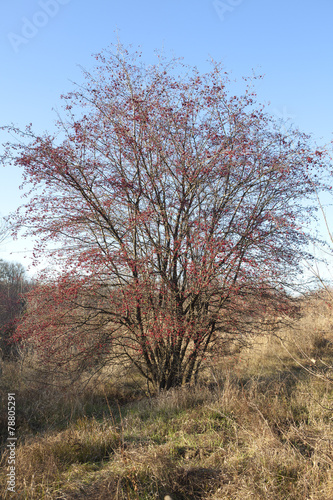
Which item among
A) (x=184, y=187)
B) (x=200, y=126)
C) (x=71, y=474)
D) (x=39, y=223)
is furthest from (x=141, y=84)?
(x=71, y=474)

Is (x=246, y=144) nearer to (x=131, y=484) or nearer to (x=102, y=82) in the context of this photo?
(x=102, y=82)

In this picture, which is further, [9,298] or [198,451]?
[9,298]

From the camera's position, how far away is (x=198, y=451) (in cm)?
421

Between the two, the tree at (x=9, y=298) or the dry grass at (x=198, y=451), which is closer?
the dry grass at (x=198, y=451)

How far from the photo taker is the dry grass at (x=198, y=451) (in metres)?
3.36

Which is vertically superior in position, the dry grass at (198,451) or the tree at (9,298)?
the tree at (9,298)

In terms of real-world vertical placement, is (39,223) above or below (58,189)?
below

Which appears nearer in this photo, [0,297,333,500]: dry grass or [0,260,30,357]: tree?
[0,297,333,500]: dry grass

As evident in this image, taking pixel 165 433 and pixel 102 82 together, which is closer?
pixel 165 433

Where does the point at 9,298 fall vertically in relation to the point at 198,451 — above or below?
above

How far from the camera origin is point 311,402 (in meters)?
5.10

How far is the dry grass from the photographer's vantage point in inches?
132

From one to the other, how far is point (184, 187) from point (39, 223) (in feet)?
8.79

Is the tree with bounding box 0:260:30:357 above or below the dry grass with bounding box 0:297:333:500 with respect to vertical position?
above
